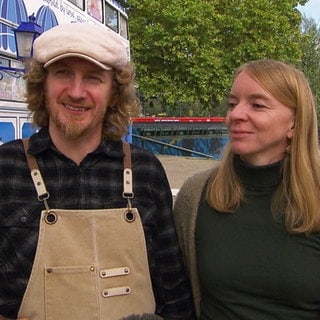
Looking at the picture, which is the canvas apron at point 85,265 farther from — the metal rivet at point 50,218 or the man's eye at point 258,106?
the man's eye at point 258,106

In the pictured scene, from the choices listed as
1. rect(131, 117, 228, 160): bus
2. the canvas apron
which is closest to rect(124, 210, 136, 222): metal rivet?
the canvas apron

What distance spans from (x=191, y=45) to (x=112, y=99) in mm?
17783

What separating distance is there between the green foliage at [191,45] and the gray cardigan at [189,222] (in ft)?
56.4

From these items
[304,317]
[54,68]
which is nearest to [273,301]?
[304,317]

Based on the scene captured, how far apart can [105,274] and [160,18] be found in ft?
61.8

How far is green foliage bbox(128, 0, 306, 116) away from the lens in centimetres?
1941

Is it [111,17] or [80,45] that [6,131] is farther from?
[111,17]

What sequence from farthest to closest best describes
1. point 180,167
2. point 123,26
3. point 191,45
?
point 191,45 → point 180,167 → point 123,26

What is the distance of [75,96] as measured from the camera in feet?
6.16

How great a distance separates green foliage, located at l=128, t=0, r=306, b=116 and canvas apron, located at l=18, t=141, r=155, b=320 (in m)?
17.6

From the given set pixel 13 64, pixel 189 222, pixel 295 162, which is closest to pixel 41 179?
pixel 189 222

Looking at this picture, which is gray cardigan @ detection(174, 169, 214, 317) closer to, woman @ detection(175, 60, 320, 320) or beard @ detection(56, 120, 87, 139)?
woman @ detection(175, 60, 320, 320)

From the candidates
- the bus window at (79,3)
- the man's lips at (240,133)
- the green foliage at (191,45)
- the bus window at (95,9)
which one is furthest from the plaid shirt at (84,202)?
the green foliage at (191,45)

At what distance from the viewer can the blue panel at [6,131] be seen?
6.04 meters
